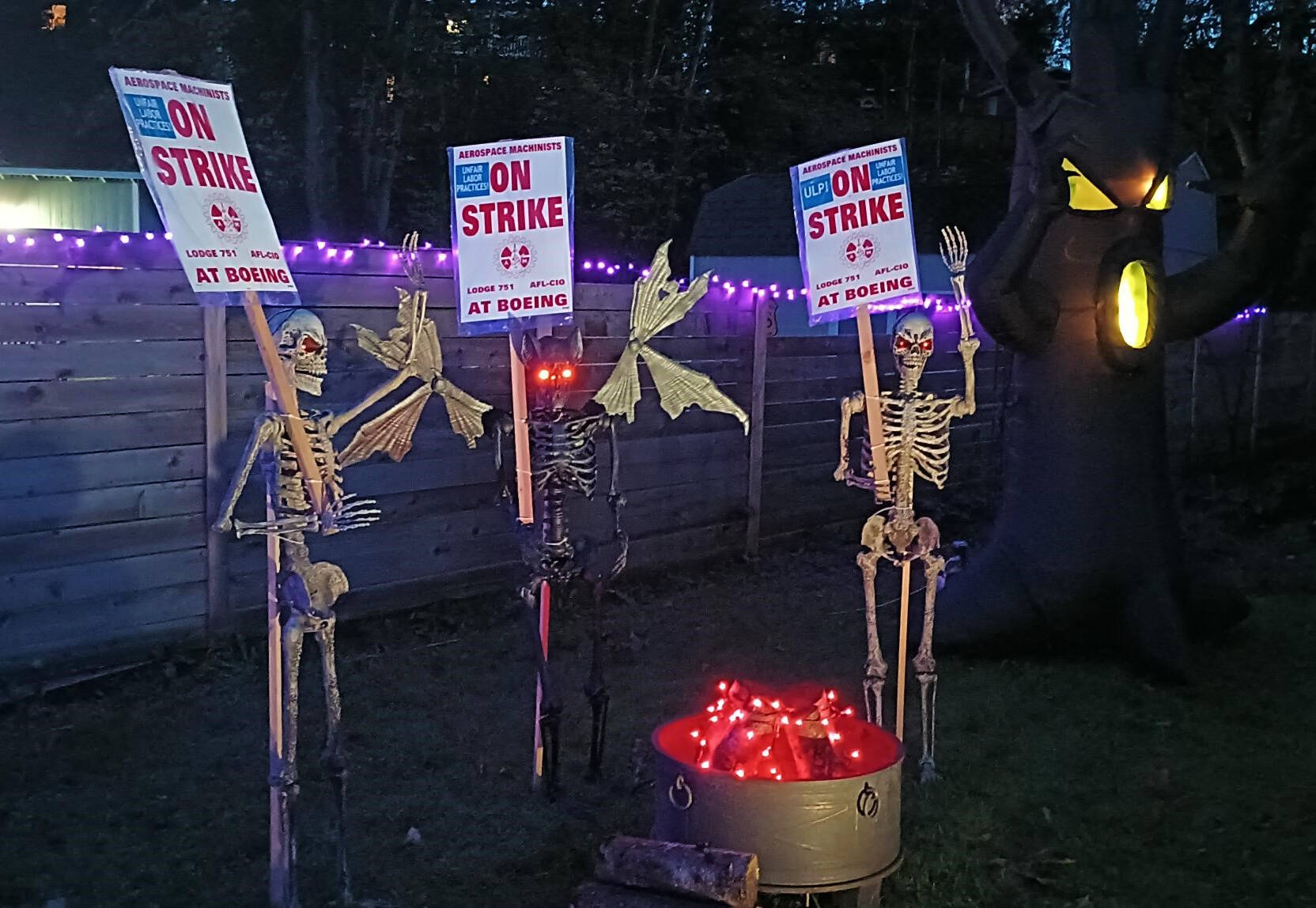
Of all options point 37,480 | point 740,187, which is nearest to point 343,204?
point 740,187

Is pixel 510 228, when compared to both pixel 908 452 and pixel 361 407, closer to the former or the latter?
pixel 361 407

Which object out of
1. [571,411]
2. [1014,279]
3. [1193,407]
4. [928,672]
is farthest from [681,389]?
[1193,407]

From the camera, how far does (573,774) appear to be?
17.3 ft

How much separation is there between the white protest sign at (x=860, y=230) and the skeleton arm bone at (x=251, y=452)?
2.18 m

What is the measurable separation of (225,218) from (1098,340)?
4.64 m

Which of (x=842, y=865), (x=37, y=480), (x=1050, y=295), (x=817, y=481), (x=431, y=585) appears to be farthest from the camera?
(x=817, y=481)

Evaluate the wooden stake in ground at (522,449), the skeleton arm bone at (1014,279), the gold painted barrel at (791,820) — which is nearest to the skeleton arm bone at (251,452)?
the wooden stake in ground at (522,449)

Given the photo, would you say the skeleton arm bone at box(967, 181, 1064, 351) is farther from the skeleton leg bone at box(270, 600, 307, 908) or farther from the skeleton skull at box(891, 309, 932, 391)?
the skeleton leg bone at box(270, 600, 307, 908)

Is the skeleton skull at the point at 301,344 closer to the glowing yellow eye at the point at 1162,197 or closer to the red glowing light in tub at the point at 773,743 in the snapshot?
the red glowing light in tub at the point at 773,743

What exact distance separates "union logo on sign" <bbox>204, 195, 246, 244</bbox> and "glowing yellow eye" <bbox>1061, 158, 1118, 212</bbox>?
179 inches

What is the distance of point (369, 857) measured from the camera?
14.6 feet

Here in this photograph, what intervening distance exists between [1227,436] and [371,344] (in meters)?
12.6

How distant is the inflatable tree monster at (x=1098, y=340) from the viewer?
668 centimetres

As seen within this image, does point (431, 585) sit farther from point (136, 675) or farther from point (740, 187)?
point (740, 187)
